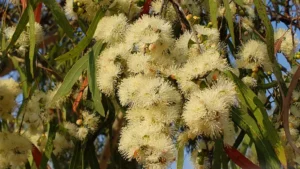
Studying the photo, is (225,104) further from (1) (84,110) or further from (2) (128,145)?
(1) (84,110)

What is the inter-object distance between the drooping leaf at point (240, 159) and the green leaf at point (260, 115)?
7 cm

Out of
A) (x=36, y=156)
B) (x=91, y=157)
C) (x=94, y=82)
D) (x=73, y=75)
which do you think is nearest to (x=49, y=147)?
(x=36, y=156)

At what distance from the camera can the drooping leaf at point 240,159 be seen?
60.0 inches

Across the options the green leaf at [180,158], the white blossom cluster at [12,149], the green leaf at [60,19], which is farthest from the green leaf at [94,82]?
the white blossom cluster at [12,149]

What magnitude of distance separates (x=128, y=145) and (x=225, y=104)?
219 mm

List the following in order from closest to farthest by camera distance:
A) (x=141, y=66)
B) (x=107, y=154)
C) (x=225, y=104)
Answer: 1. (x=225, y=104)
2. (x=141, y=66)
3. (x=107, y=154)

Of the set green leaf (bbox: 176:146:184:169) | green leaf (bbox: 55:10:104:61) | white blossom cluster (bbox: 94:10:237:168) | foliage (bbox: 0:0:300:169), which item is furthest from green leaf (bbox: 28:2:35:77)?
green leaf (bbox: 176:146:184:169)

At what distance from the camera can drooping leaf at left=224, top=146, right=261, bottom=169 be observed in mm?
1524

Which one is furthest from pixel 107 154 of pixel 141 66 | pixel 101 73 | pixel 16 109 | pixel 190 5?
pixel 141 66

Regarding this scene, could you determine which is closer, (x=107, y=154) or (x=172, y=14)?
(x=172, y=14)

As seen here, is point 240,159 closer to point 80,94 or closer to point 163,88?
point 163,88

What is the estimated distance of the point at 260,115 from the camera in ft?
5.05

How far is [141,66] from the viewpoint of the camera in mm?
1383

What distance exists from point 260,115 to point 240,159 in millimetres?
119
